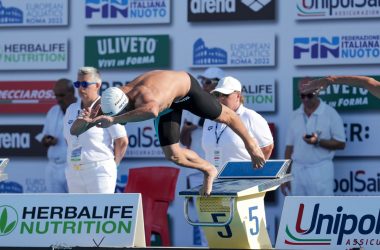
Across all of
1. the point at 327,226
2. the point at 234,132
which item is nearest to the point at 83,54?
the point at 234,132

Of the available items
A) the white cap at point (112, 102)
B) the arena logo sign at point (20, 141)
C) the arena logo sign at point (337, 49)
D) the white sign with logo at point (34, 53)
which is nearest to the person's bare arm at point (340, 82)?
the white cap at point (112, 102)

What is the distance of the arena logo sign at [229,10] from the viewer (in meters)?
10.7

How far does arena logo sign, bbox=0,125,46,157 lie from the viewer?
11289 millimetres

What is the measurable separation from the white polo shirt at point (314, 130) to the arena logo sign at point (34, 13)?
272 cm

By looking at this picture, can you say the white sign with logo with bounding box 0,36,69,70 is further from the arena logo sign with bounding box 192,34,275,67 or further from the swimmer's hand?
the swimmer's hand

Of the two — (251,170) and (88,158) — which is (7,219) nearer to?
(88,158)

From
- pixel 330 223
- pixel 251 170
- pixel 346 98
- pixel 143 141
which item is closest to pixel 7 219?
pixel 251 170

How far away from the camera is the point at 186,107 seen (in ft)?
26.9

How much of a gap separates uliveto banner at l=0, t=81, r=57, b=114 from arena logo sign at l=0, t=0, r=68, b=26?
2.11 ft

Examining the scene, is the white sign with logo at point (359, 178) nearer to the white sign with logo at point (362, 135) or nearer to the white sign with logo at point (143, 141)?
the white sign with logo at point (362, 135)

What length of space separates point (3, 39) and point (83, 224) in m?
4.15

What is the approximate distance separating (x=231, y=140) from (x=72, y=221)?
64.2 inches

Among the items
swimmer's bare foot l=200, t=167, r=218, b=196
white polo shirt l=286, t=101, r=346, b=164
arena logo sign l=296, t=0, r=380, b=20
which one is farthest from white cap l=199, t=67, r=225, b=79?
swimmer's bare foot l=200, t=167, r=218, b=196

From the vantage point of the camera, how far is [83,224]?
7773 mm
